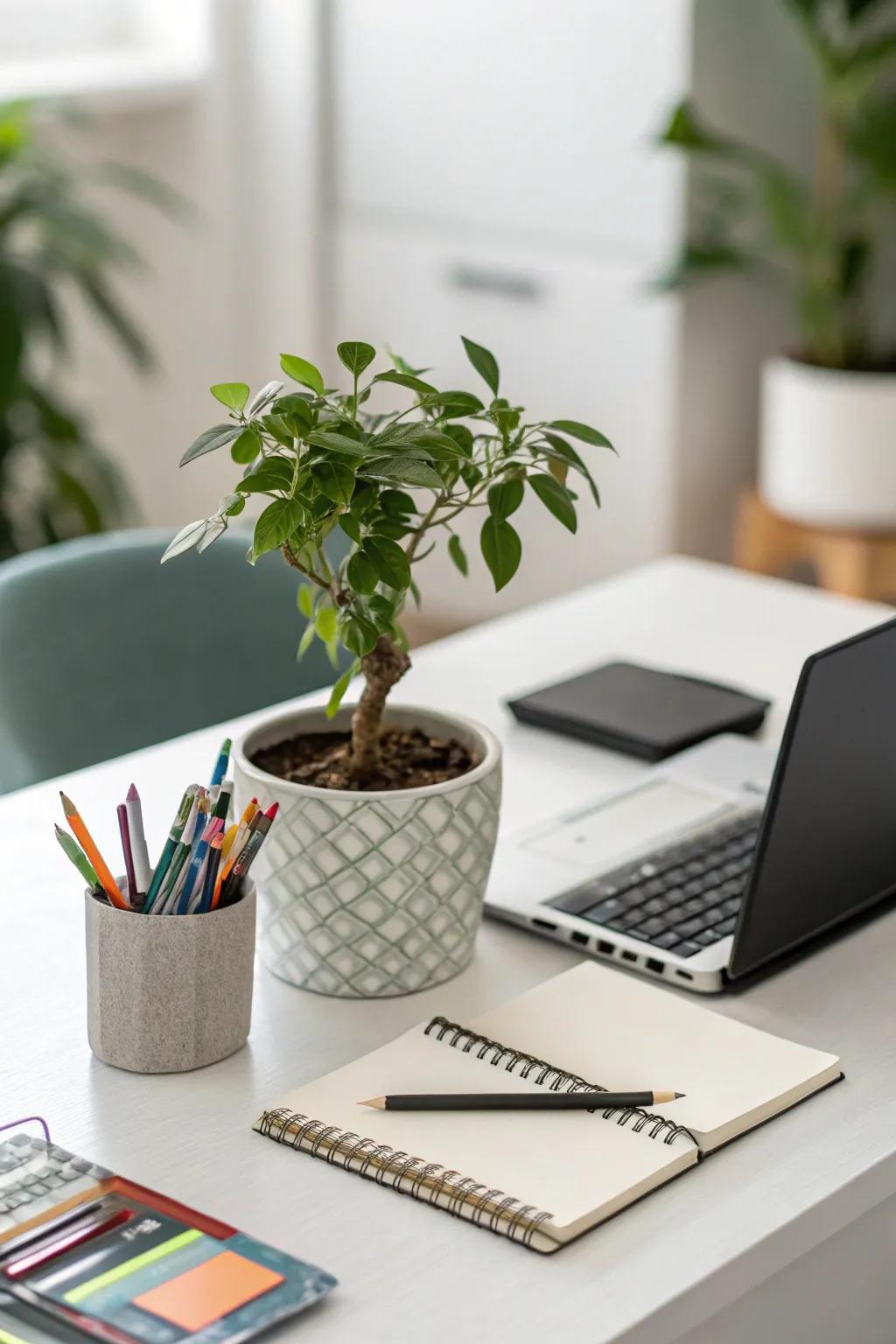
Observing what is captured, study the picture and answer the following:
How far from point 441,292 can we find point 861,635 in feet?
8.29

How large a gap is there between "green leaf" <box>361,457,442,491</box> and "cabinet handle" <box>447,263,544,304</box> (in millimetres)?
2477

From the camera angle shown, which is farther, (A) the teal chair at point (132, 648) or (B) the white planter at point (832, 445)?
(B) the white planter at point (832, 445)

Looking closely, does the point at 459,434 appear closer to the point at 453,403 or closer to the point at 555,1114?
the point at 453,403

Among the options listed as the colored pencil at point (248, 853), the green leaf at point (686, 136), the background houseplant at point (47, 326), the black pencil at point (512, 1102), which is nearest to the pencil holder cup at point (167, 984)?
the colored pencil at point (248, 853)

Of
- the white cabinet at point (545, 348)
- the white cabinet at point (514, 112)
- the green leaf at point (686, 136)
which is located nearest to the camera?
the green leaf at point (686, 136)

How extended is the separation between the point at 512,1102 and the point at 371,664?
0.28 m

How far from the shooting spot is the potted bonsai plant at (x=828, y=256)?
3068mm

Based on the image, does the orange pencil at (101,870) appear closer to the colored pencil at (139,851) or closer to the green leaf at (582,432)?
the colored pencil at (139,851)

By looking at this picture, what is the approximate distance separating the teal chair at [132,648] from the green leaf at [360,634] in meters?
0.65

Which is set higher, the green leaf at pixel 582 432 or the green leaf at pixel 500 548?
the green leaf at pixel 582 432

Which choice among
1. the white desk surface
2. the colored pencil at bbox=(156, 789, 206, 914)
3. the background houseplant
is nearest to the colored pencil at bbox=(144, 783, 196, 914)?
the colored pencil at bbox=(156, 789, 206, 914)

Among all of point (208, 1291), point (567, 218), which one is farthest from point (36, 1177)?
point (567, 218)

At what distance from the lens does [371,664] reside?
1152 millimetres

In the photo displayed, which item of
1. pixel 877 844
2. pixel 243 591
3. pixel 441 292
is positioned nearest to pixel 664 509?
pixel 441 292
